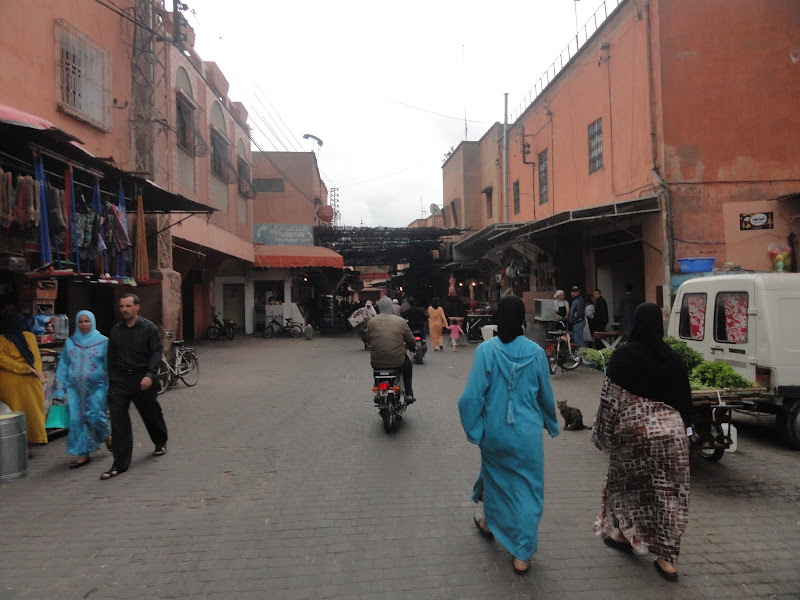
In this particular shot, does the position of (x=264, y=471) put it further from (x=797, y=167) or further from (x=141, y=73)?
(x=797, y=167)

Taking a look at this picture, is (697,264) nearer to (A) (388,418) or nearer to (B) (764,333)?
(B) (764,333)

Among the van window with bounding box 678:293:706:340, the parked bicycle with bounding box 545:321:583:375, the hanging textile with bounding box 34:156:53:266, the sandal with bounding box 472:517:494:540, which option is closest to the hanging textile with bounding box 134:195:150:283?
the hanging textile with bounding box 34:156:53:266

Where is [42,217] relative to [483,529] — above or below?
above

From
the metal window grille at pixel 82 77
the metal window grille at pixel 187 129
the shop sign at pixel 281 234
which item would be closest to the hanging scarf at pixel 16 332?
the metal window grille at pixel 82 77

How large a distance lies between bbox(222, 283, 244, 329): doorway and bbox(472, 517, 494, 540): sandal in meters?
24.0

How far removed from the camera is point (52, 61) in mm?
9305

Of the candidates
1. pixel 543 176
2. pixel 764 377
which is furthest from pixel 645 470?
Result: pixel 543 176

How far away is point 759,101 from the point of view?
11.9 meters

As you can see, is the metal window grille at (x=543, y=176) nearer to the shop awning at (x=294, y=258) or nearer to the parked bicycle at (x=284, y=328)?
the shop awning at (x=294, y=258)

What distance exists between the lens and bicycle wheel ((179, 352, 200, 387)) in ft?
36.9

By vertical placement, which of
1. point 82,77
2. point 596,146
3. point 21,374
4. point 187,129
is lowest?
point 21,374

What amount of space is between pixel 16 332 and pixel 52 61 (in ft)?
17.9

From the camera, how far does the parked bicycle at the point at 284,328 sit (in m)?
25.5

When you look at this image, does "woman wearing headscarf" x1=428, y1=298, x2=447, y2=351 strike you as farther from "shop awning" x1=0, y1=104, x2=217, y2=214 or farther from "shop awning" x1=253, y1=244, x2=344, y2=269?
"shop awning" x1=0, y1=104, x2=217, y2=214
